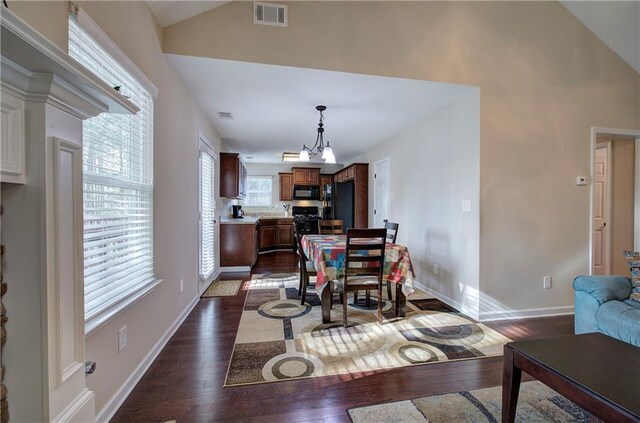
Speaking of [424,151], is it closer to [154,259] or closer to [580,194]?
[580,194]

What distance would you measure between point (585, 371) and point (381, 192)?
14.1 feet

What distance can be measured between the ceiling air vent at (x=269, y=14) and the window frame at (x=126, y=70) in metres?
1.09

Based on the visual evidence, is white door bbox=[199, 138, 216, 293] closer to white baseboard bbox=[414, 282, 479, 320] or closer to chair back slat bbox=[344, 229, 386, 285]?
chair back slat bbox=[344, 229, 386, 285]

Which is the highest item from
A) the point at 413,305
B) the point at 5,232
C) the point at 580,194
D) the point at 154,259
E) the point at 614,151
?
the point at 614,151

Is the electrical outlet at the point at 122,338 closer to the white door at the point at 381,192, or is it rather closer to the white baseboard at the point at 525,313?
the white baseboard at the point at 525,313

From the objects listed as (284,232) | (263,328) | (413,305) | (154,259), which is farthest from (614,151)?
(284,232)

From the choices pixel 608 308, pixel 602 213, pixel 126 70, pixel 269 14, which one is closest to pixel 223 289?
pixel 126 70

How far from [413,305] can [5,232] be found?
329 cm

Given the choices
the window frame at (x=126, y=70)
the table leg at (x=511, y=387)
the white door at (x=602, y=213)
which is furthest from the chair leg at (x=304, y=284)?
the white door at (x=602, y=213)

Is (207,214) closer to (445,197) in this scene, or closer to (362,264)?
(362,264)

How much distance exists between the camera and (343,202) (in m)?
6.35

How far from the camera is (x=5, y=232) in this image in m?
0.77

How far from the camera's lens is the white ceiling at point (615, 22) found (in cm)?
280

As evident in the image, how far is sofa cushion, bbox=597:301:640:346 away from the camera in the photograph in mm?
1703
